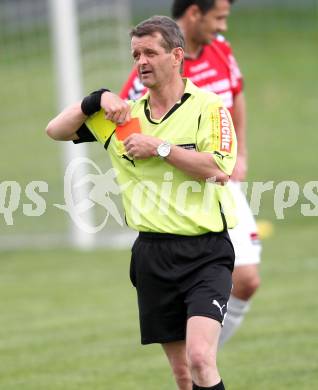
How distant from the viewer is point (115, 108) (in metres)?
5.69

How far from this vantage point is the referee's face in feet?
18.5

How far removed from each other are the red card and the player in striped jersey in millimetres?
1475

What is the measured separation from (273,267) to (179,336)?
7.05 metres

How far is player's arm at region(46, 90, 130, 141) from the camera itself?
5715 mm

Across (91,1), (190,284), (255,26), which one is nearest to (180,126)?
(190,284)

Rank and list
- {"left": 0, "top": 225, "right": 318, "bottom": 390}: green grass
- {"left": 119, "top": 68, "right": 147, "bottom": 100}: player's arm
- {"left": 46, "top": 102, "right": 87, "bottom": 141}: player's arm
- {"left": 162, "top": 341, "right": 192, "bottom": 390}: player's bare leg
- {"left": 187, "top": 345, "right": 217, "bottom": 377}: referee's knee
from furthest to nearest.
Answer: {"left": 0, "top": 225, "right": 318, "bottom": 390}: green grass, {"left": 119, "top": 68, "right": 147, "bottom": 100}: player's arm, {"left": 162, "top": 341, "right": 192, "bottom": 390}: player's bare leg, {"left": 46, "top": 102, "right": 87, "bottom": 141}: player's arm, {"left": 187, "top": 345, "right": 217, "bottom": 377}: referee's knee

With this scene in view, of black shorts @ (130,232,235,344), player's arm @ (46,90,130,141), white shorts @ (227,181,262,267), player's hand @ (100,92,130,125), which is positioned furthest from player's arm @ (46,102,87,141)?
white shorts @ (227,181,262,267)

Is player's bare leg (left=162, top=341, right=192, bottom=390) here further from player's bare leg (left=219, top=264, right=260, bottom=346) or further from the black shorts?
player's bare leg (left=219, top=264, right=260, bottom=346)

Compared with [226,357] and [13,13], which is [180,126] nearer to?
[226,357]

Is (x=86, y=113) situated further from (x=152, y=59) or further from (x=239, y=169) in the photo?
(x=239, y=169)

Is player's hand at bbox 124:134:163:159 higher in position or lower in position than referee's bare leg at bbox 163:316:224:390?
higher

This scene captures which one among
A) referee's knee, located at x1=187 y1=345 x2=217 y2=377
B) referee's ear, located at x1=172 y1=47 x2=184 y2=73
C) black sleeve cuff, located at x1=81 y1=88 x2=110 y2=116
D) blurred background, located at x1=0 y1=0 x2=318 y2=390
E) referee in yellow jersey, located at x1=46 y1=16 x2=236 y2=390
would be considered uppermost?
referee's ear, located at x1=172 y1=47 x2=184 y2=73

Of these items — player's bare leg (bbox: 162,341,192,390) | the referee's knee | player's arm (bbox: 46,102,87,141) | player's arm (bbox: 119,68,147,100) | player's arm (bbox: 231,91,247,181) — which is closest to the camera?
the referee's knee

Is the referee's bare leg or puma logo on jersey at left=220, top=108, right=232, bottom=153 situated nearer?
the referee's bare leg
